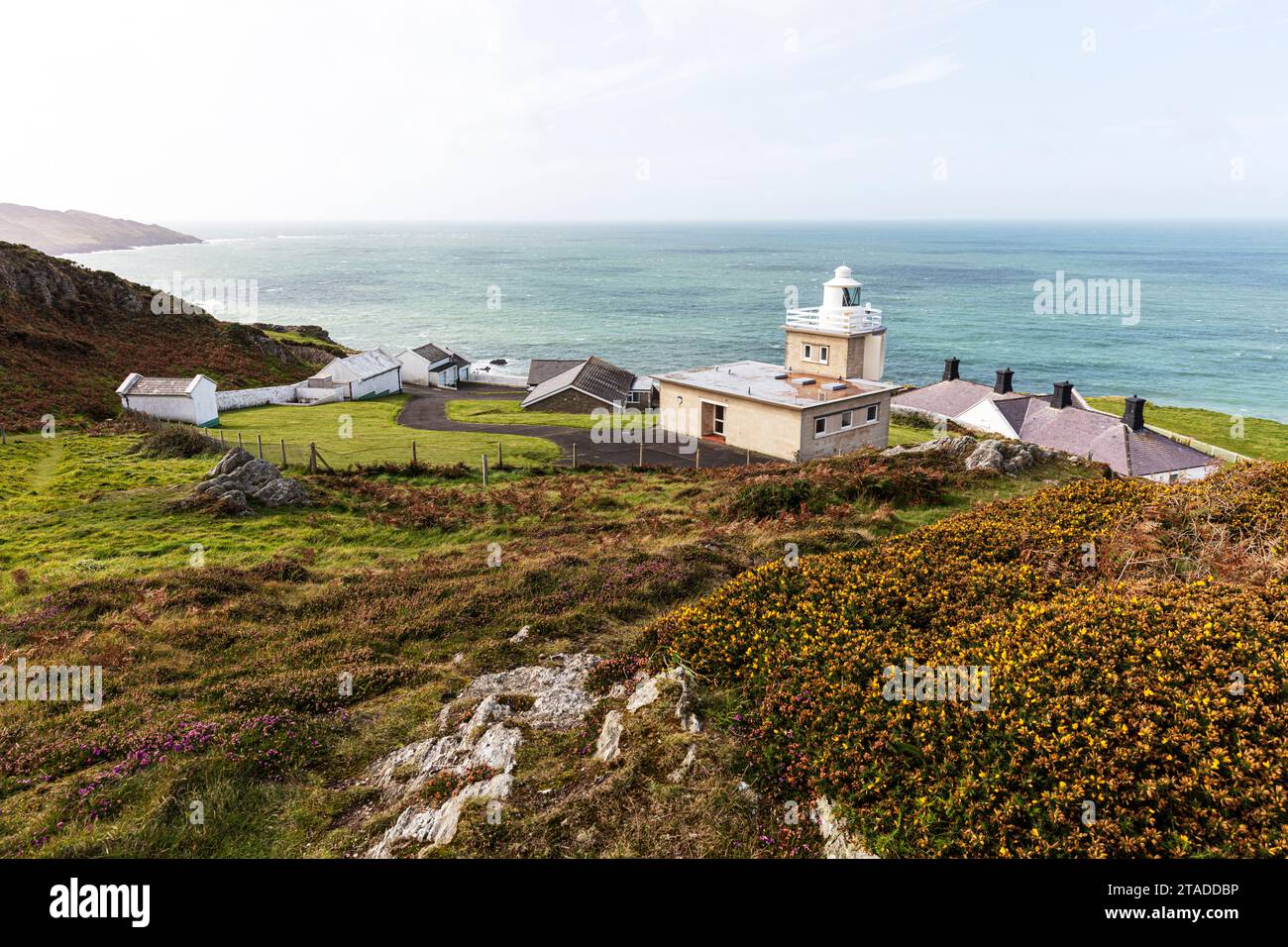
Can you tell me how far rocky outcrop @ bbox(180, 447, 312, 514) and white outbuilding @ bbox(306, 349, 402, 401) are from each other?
102ft

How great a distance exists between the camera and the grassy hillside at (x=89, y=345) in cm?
4028

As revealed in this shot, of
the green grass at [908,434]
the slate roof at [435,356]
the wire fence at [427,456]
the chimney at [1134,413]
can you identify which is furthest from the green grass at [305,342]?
the chimney at [1134,413]

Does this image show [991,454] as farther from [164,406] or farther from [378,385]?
[378,385]

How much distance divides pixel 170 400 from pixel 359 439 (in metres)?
13.0

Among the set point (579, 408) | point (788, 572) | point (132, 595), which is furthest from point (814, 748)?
point (579, 408)

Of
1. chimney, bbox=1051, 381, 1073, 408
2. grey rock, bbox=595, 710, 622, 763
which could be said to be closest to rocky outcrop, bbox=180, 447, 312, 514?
grey rock, bbox=595, 710, 622, 763

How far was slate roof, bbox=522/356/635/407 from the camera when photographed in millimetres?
51594

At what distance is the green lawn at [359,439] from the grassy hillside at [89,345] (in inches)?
325

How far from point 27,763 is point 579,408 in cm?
4265

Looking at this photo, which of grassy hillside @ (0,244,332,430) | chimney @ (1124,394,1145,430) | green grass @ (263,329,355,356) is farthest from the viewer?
green grass @ (263,329,355,356)

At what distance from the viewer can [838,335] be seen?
39719 mm

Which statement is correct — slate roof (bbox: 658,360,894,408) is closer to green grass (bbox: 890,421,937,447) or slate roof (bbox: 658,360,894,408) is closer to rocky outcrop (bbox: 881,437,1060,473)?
green grass (bbox: 890,421,937,447)
